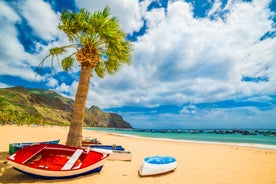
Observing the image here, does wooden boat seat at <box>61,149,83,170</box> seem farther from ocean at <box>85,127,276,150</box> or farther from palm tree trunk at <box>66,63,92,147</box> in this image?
ocean at <box>85,127,276,150</box>

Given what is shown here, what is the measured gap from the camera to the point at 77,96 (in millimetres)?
8047

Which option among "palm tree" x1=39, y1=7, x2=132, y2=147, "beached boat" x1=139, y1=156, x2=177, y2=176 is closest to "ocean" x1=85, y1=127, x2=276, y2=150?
"beached boat" x1=139, y1=156, x2=177, y2=176

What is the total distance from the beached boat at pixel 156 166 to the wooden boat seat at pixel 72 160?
8.28 feet

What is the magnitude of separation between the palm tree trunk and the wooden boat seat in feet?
5.46

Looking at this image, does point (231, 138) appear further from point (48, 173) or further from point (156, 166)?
point (48, 173)

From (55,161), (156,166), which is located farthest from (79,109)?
(156,166)

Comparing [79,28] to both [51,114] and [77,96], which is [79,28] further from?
[51,114]

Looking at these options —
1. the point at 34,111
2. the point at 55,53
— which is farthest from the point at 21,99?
the point at 55,53

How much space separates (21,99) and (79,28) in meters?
194

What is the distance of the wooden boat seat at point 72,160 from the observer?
5.34 m

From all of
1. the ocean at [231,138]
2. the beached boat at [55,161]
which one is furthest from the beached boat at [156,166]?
the ocean at [231,138]

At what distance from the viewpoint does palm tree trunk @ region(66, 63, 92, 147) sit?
7.74 meters

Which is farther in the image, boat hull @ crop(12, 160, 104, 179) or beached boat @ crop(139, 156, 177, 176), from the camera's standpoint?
beached boat @ crop(139, 156, 177, 176)

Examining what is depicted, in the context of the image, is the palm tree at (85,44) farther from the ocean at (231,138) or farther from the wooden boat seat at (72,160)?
the ocean at (231,138)
